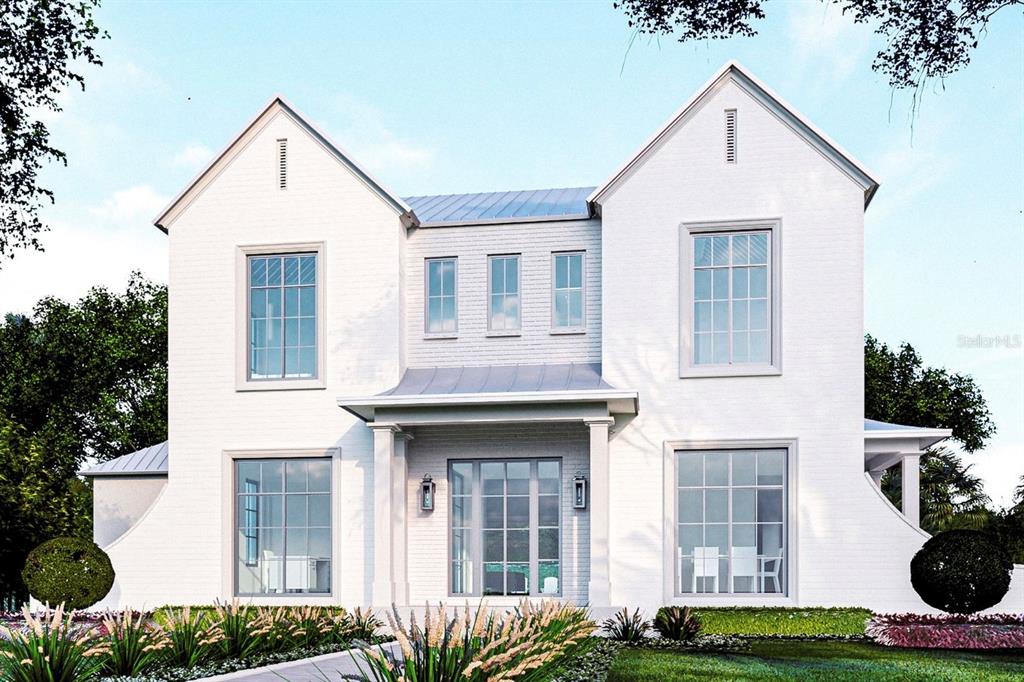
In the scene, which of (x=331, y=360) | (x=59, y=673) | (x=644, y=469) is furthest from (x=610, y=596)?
(x=59, y=673)

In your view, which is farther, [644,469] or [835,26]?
[644,469]

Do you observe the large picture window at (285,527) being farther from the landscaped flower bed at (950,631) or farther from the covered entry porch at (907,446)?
the covered entry porch at (907,446)

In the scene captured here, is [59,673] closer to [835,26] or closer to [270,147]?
[835,26]

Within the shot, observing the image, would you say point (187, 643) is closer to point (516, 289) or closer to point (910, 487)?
point (516, 289)

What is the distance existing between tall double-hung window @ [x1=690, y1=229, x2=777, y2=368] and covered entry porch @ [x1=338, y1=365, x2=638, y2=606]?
5.79 feet

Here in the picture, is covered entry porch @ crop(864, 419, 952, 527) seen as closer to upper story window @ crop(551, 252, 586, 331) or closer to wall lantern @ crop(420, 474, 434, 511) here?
upper story window @ crop(551, 252, 586, 331)

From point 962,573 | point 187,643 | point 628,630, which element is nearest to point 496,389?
point 628,630

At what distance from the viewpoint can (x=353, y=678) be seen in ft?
22.5

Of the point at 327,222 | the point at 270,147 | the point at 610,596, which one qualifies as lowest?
the point at 610,596

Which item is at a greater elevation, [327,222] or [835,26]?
[835,26]

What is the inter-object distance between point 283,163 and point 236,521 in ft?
20.2

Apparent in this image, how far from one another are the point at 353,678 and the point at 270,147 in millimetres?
14731

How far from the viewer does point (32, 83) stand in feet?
49.7

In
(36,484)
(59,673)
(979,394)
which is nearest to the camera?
(59,673)
